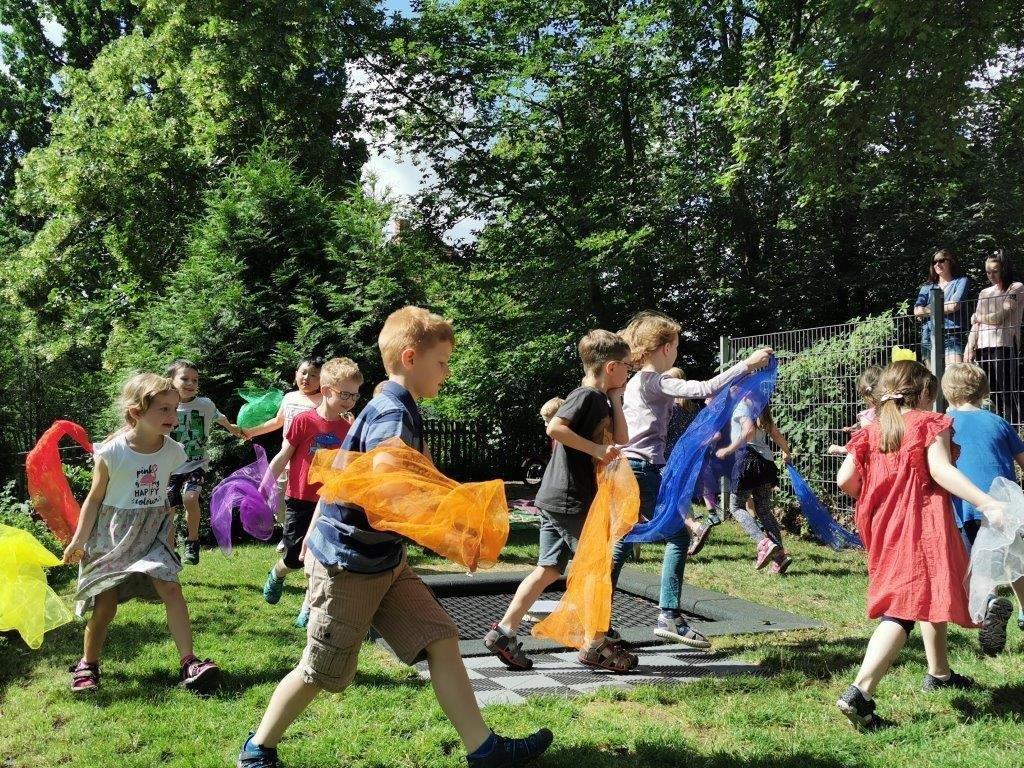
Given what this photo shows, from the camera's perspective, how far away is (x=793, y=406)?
11.4 meters

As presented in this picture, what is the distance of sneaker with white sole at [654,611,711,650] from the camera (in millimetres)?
5578

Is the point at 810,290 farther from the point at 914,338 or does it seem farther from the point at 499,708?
the point at 499,708

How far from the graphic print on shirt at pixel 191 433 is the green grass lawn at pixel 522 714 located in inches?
95.0

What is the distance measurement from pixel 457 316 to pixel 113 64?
37.6 feet

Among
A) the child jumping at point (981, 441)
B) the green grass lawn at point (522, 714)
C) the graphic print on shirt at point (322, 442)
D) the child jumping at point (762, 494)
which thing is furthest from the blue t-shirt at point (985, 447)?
the graphic print on shirt at point (322, 442)

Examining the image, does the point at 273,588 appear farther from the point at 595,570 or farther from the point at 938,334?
the point at 938,334

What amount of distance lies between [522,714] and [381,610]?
3.59ft

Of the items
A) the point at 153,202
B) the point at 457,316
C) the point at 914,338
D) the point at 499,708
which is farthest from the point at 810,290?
the point at 499,708

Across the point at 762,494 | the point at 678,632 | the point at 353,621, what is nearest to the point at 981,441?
the point at 678,632

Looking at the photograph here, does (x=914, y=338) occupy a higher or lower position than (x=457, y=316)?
lower

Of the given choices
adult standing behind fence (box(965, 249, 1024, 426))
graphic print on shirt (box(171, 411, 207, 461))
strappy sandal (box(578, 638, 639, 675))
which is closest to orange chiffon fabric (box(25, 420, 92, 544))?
graphic print on shirt (box(171, 411, 207, 461))

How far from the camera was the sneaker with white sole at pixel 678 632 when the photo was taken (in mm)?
5578

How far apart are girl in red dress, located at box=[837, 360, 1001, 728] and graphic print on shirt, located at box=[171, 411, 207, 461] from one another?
6046 millimetres

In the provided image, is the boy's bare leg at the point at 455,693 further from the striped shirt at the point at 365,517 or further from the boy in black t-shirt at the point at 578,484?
the boy in black t-shirt at the point at 578,484
